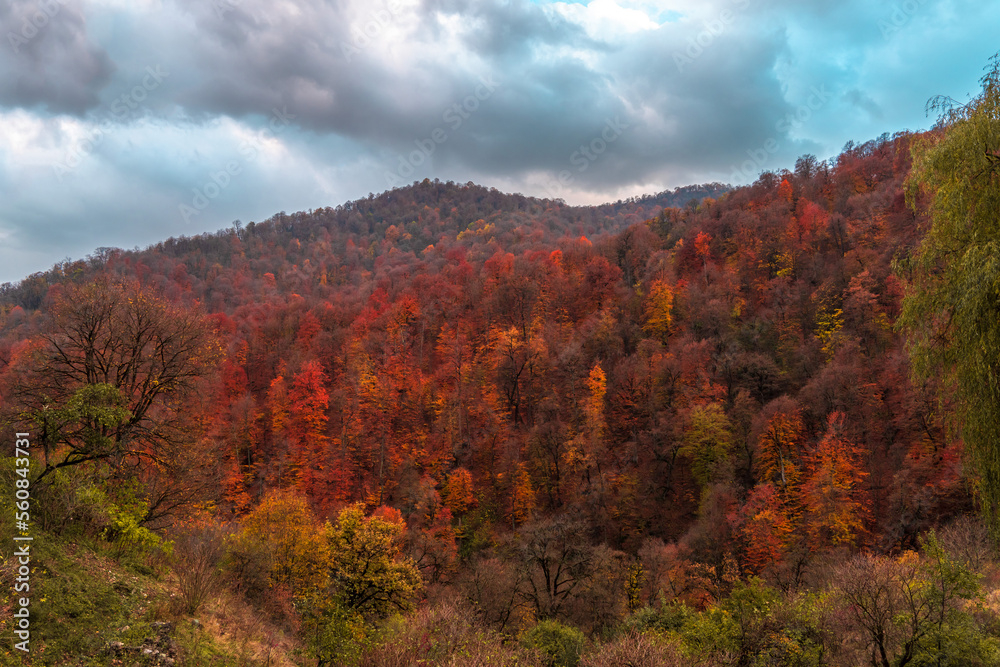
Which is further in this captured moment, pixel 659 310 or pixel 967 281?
pixel 659 310

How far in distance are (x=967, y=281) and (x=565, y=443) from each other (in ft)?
115

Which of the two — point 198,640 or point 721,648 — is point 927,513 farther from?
point 198,640

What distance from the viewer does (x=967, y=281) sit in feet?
24.6

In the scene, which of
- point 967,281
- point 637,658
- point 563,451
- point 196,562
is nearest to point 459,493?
point 563,451

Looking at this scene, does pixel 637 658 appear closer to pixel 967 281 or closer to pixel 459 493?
pixel 967 281

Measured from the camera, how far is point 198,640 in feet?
32.1

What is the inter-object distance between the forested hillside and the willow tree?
62cm

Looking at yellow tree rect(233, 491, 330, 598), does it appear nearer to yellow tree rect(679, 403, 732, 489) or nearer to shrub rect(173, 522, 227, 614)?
shrub rect(173, 522, 227, 614)

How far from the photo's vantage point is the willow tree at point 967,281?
7.57 metres

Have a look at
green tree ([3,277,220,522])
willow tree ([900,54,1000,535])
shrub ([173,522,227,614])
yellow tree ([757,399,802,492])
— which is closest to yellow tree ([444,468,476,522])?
yellow tree ([757,399,802,492])

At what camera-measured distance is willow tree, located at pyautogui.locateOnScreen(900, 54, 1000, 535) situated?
7574mm

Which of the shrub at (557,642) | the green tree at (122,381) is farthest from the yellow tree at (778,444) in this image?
the green tree at (122,381)

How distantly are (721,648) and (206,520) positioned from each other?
693 inches

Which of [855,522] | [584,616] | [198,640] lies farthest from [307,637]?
[855,522]
